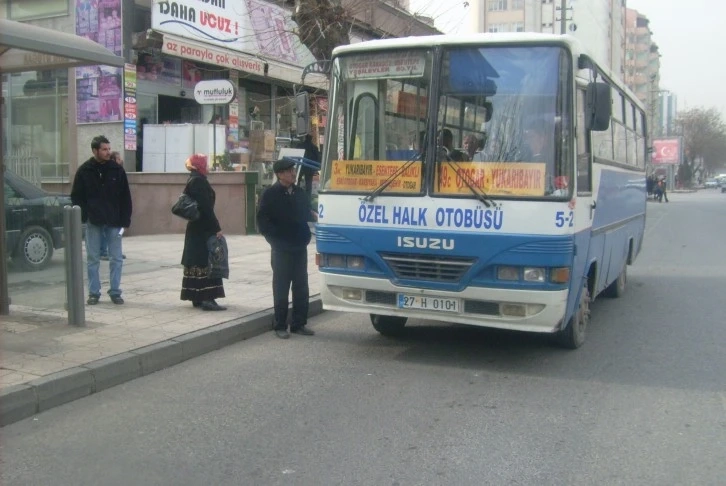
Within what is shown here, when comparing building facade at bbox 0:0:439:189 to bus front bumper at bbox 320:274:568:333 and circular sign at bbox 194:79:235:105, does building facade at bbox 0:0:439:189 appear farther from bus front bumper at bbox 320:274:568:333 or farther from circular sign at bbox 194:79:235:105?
bus front bumper at bbox 320:274:568:333

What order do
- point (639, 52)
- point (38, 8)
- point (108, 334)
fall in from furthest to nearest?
point (639, 52) → point (38, 8) → point (108, 334)

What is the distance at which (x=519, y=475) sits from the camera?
4.12 metres

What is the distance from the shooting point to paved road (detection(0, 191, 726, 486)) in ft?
13.8

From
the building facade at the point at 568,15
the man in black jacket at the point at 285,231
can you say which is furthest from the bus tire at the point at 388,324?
the building facade at the point at 568,15

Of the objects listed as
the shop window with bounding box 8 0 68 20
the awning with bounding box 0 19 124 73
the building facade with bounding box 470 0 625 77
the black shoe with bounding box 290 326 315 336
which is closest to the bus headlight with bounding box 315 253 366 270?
the black shoe with bounding box 290 326 315 336

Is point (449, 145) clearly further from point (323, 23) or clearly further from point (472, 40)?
point (323, 23)

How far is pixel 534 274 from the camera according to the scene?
598cm

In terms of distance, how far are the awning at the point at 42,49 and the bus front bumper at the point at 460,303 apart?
3162mm

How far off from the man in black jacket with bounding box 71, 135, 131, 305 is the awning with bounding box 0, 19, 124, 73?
99 cm

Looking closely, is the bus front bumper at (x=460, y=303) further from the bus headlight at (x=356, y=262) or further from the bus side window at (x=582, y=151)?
the bus side window at (x=582, y=151)

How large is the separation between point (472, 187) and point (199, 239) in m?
3.34

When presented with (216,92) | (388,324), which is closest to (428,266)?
(388,324)

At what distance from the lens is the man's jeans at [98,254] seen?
8.13m

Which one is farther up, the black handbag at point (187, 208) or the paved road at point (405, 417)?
the black handbag at point (187, 208)
